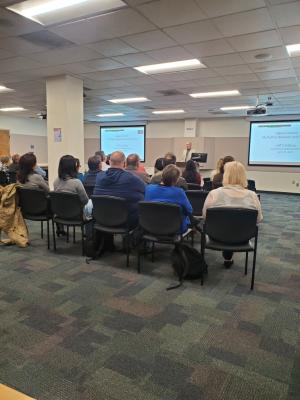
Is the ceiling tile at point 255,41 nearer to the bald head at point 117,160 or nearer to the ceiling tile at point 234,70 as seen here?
the ceiling tile at point 234,70

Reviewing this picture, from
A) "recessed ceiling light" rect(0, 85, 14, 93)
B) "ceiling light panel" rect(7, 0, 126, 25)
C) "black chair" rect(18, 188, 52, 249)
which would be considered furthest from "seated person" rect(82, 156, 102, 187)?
"recessed ceiling light" rect(0, 85, 14, 93)

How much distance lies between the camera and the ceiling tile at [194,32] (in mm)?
3320

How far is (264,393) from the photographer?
1603 mm

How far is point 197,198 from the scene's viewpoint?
4109mm

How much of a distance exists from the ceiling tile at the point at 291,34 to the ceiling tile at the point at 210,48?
672mm

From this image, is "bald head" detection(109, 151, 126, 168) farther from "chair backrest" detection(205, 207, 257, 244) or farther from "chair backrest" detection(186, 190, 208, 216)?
"chair backrest" detection(205, 207, 257, 244)

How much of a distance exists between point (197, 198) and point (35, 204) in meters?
2.15

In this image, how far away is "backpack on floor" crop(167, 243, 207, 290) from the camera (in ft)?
9.87

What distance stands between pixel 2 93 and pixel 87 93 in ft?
7.22

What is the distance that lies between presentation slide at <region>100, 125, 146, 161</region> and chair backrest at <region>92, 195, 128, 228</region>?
9.06m

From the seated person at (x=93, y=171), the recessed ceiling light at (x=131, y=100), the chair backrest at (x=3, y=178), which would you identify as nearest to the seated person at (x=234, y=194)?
the seated person at (x=93, y=171)

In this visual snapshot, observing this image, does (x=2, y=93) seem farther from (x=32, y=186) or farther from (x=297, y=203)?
(x=297, y=203)

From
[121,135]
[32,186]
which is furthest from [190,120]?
[32,186]

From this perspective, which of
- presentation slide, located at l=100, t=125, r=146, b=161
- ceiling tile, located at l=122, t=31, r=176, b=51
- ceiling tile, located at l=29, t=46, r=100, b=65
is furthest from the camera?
presentation slide, located at l=100, t=125, r=146, b=161
